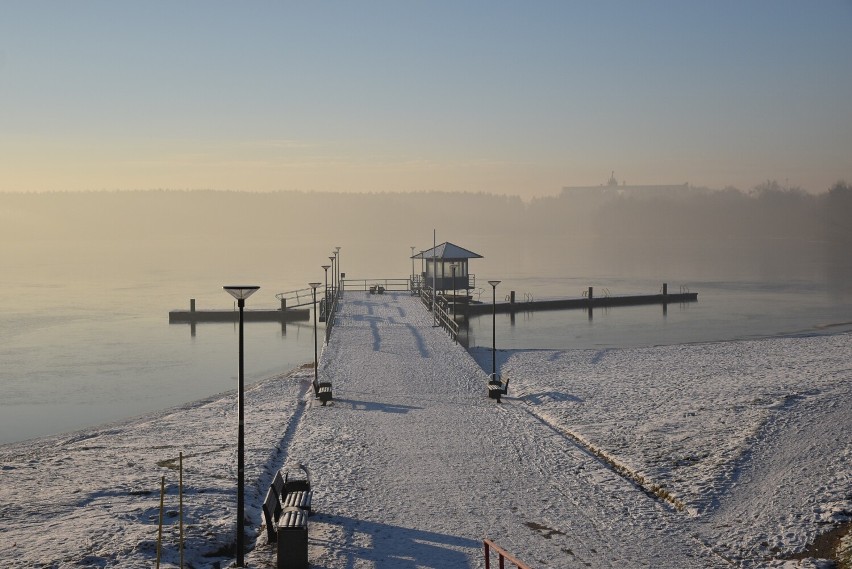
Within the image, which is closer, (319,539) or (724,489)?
(319,539)

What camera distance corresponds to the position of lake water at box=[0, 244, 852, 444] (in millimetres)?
36219

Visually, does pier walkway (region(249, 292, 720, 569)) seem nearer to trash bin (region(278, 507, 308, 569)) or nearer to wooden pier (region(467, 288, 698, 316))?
trash bin (region(278, 507, 308, 569))

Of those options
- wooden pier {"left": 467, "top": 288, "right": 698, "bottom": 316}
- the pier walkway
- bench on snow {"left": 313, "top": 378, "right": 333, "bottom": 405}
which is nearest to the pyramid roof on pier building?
wooden pier {"left": 467, "top": 288, "right": 698, "bottom": 316}

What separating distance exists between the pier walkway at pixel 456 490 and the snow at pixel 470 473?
0.17 ft

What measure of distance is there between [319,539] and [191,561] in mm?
2060

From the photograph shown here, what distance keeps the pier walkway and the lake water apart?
13.6m

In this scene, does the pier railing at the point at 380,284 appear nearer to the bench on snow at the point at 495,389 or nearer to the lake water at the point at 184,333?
the lake water at the point at 184,333

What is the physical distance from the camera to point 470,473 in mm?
17531

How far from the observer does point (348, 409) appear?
24172mm

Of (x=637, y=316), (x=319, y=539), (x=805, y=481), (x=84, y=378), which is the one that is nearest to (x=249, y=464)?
(x=319, y=539)

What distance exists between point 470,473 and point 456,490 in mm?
1237

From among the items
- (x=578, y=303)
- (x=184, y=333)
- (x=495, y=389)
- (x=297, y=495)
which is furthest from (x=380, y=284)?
(x=297, y=495)

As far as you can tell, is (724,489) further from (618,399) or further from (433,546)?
(618,399)

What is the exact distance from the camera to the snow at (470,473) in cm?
1338
